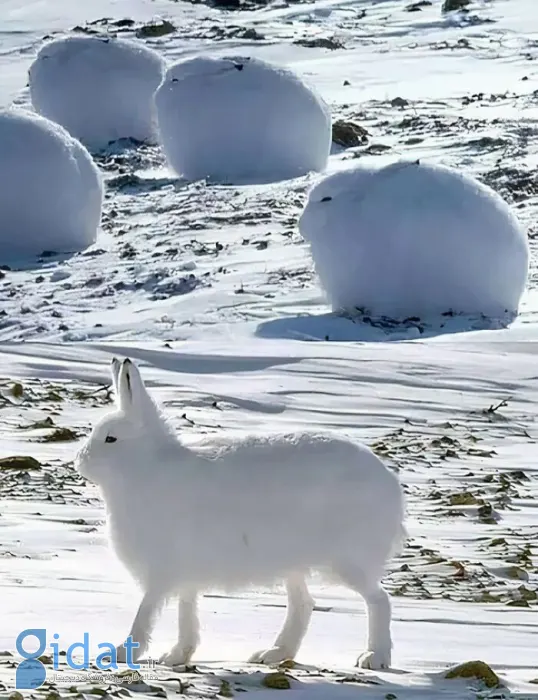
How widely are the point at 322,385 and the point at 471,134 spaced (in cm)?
1290

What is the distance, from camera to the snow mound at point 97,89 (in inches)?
972

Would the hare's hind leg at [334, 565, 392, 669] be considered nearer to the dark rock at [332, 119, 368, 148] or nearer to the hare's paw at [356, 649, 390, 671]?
the hare's paw at [356, 649, 390, 671]

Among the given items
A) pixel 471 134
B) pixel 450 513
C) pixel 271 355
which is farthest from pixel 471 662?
pixel 471 134

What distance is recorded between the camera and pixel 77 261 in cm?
1712

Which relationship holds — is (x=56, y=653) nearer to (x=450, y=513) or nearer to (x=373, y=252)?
(x=450, y=513)

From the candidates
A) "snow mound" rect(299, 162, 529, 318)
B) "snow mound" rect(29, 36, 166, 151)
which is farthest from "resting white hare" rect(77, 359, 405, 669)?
"snow mound" rect(29, 36, 166, 151)

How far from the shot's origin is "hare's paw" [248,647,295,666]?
427 cm

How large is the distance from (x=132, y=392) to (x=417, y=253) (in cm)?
998

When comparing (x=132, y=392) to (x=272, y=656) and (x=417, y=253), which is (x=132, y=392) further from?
(x=417, y=253)

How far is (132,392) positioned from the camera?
4184 millimetres

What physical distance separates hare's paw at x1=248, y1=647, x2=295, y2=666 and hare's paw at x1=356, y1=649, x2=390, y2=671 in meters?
0.22

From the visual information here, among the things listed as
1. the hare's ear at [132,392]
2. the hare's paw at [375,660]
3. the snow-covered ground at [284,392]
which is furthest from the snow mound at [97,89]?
the hare's paw at [375,660]

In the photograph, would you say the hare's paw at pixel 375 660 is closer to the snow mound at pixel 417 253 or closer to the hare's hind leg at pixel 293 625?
the hare's hind leg at pixel 293 625

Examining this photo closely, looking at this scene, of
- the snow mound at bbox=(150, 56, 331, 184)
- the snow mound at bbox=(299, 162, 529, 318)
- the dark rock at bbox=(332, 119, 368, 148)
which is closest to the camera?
the snow mound at bbox=(299, 162, 529, 318)
